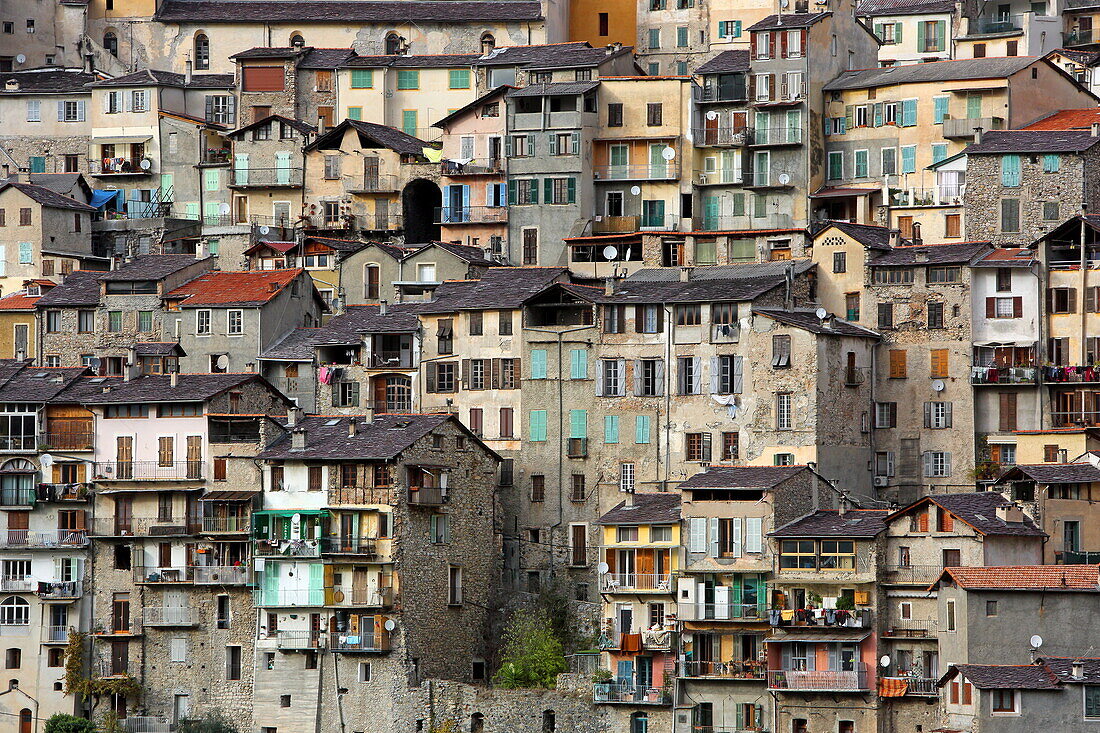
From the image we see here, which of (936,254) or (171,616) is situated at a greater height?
(936,254)

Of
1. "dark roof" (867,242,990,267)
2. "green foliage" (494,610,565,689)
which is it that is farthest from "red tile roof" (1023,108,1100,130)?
"green foliage" (494,610,565,689)

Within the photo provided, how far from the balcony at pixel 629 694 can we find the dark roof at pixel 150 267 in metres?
31.3

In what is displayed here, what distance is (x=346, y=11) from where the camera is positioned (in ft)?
441

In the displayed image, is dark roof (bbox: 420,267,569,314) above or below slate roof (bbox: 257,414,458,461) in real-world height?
above

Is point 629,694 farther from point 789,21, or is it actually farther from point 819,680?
point 789,21

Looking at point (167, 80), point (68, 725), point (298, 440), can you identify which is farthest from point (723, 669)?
point (167, 80)

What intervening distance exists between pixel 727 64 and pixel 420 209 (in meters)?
17.0

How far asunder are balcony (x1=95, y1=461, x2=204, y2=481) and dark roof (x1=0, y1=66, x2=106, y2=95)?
35486 mm

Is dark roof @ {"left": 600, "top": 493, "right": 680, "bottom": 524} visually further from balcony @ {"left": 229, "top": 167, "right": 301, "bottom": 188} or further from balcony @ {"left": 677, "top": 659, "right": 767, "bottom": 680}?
balcony @ {"left": 229, "top": 167, "right": 301, "bottom": 188}

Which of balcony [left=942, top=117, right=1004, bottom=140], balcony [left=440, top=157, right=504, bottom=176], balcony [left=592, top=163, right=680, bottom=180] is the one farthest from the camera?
balcony [left=440, top=157, right=504, bottom=176]

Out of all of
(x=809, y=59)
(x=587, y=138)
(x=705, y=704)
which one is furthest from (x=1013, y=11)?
(x=705, y=704)

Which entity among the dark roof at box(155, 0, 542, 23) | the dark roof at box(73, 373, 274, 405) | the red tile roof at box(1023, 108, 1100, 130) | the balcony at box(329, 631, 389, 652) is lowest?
the balcony at box(329, 631, 389, 652)

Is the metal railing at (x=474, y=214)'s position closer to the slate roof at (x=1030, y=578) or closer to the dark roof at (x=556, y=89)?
the dark roof at (x=556, y=89)

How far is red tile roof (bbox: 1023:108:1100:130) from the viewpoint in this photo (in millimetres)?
105750
